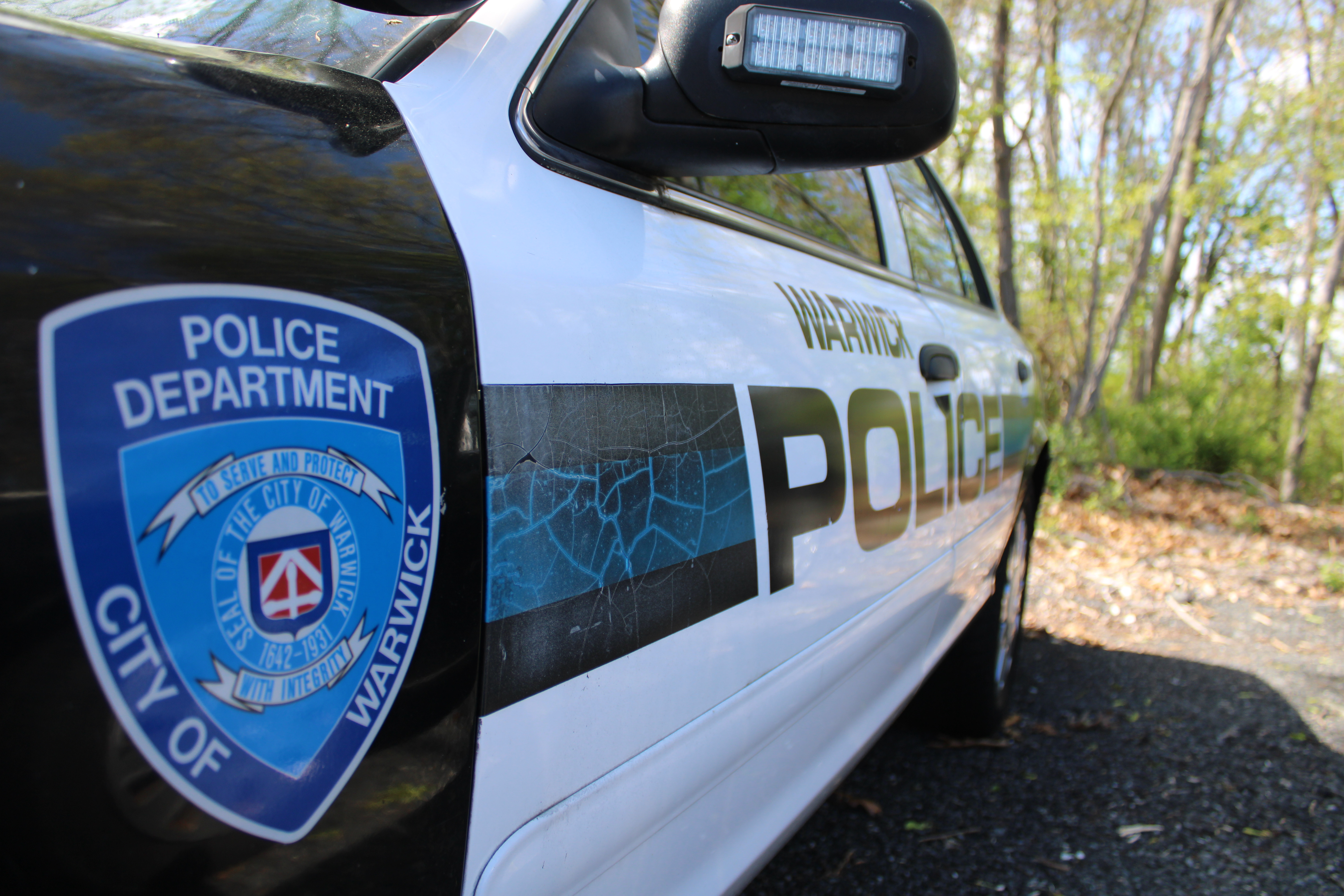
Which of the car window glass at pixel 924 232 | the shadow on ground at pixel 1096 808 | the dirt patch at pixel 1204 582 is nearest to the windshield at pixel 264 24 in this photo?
the car window glass at pixel 924 232

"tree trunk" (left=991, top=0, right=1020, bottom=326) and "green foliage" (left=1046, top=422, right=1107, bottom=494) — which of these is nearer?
"green foliage" (left=1046, top=422, right=1107, bottom=494)

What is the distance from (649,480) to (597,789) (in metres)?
0.34

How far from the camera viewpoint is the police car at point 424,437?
1.77 ft

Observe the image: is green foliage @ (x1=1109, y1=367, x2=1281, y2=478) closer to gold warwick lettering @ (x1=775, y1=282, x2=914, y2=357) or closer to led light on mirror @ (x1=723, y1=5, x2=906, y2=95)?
gold warwick lettering @ (x1=775, y1=282, x2=914, y2=357)

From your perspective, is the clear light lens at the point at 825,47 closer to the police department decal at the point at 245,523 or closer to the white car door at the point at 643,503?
the white car door at the point at 643,503

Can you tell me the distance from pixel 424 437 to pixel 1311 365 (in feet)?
33.2

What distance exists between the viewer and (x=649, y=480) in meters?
0.98

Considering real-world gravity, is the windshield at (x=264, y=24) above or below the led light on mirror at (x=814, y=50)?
above

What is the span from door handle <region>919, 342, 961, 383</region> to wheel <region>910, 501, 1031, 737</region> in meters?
0.94

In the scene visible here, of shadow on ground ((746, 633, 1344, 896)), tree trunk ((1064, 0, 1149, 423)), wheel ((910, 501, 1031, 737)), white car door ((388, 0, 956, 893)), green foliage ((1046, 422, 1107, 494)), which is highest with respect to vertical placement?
tree trunk ((1064, 0, 1149, 423))

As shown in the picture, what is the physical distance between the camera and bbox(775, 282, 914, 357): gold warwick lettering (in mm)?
1398

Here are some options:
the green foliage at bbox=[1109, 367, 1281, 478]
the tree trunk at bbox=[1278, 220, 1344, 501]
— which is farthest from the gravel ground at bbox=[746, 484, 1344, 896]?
the green foliage at bbox=[1109, 367, 1281, 478]

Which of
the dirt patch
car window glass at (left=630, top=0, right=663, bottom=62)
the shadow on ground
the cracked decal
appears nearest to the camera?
the cracked decal

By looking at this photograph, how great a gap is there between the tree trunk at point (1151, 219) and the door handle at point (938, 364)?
7255mm
